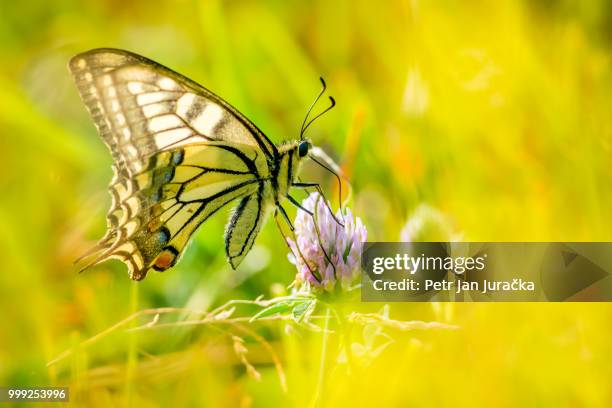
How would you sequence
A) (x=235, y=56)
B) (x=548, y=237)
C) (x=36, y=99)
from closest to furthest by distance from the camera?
(x=548, y=237) → (x=36, y=99) → (x=235, y=56)

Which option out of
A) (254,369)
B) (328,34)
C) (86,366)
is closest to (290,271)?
(254,369)

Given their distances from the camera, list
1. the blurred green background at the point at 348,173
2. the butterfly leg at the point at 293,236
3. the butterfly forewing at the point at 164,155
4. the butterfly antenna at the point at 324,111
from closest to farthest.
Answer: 1. the butterfly leg at the point at 293,236
2. the butterfly forewing at the point at 164,155
3. the blurred green background at the point at 348,173
4. the butterfly antenna at the point at 324,111

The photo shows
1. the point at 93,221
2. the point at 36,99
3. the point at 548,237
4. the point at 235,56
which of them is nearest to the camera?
the point at 548,237

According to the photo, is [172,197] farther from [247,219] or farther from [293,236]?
[293,236]

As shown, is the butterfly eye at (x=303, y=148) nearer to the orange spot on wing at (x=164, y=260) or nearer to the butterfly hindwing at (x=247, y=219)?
the butterfly hindwing at (x=247, y=219)

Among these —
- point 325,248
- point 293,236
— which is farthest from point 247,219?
point 325,248

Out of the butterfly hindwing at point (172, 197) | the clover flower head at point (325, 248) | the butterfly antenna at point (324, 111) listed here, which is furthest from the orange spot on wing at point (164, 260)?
the butterfly antenna at point (324, 111)

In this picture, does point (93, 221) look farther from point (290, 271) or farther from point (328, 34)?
point (328, 34)
